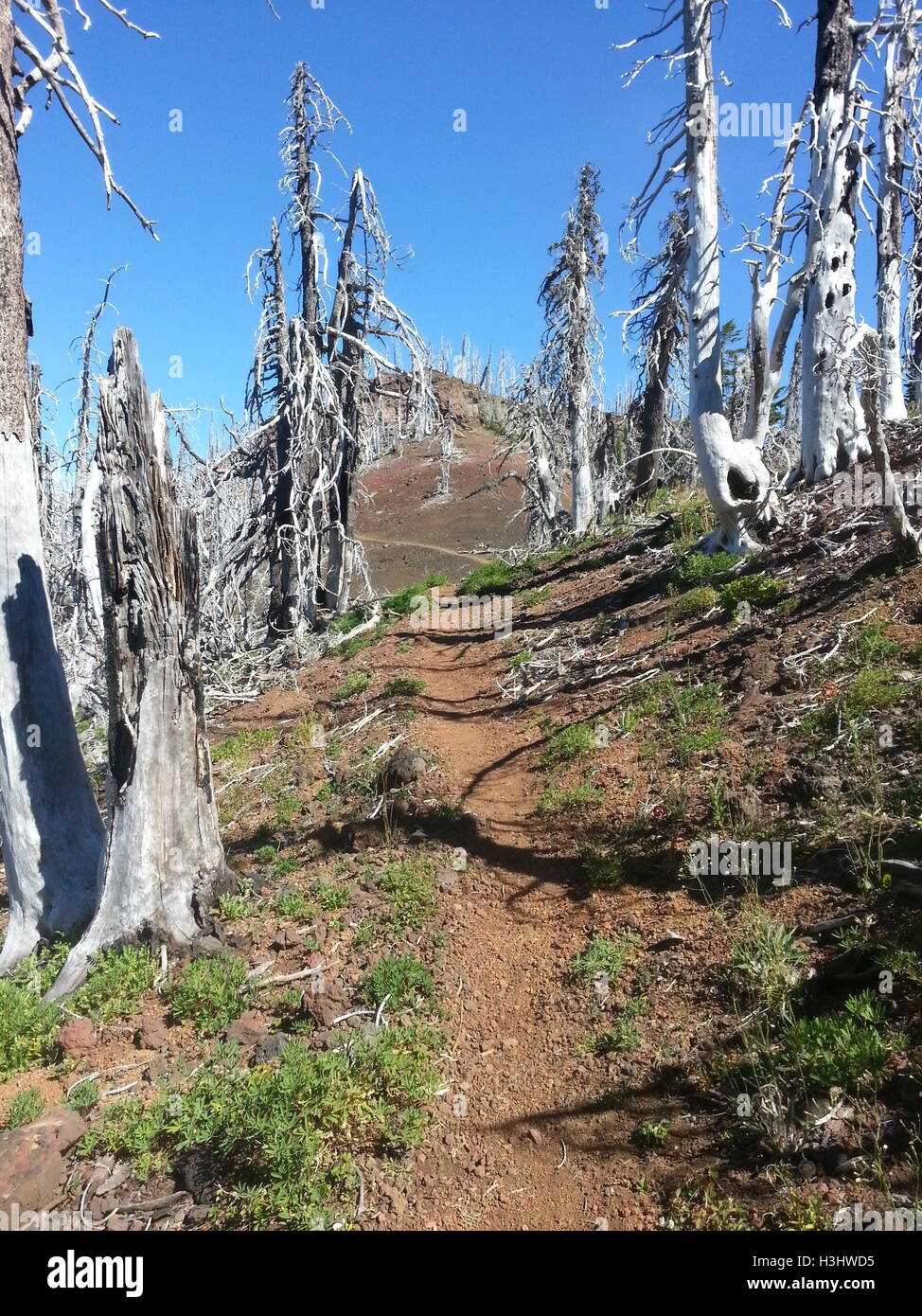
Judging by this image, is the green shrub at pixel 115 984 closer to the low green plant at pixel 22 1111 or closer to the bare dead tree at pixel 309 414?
the low green plant at pixel 22 1111

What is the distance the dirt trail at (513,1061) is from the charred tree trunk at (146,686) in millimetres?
1930

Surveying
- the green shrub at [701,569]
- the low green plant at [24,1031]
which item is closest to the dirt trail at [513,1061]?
the low green plant at [24,1031]

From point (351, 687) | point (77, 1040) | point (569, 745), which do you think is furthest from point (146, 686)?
point (351, 687)

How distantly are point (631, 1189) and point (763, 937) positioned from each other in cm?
136

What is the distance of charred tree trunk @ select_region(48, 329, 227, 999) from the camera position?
4.52 meters

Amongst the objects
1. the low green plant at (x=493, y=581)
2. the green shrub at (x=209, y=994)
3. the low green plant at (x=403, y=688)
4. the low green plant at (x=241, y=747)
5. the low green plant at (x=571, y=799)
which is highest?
the low green plant at (x=493, y=581)

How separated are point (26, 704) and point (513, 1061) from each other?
12.7ft

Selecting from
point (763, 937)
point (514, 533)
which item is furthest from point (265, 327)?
point (514, 533)

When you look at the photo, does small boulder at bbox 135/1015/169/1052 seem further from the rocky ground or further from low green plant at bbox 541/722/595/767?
low green plant at bbox 541/722/595/767

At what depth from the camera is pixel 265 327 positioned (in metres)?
11.6

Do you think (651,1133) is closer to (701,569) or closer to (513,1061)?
(513,1061)

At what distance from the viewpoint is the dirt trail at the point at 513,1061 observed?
10.1 ft

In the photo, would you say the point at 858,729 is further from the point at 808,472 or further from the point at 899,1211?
the point at 808,472

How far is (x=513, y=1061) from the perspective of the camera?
385 centimetres
